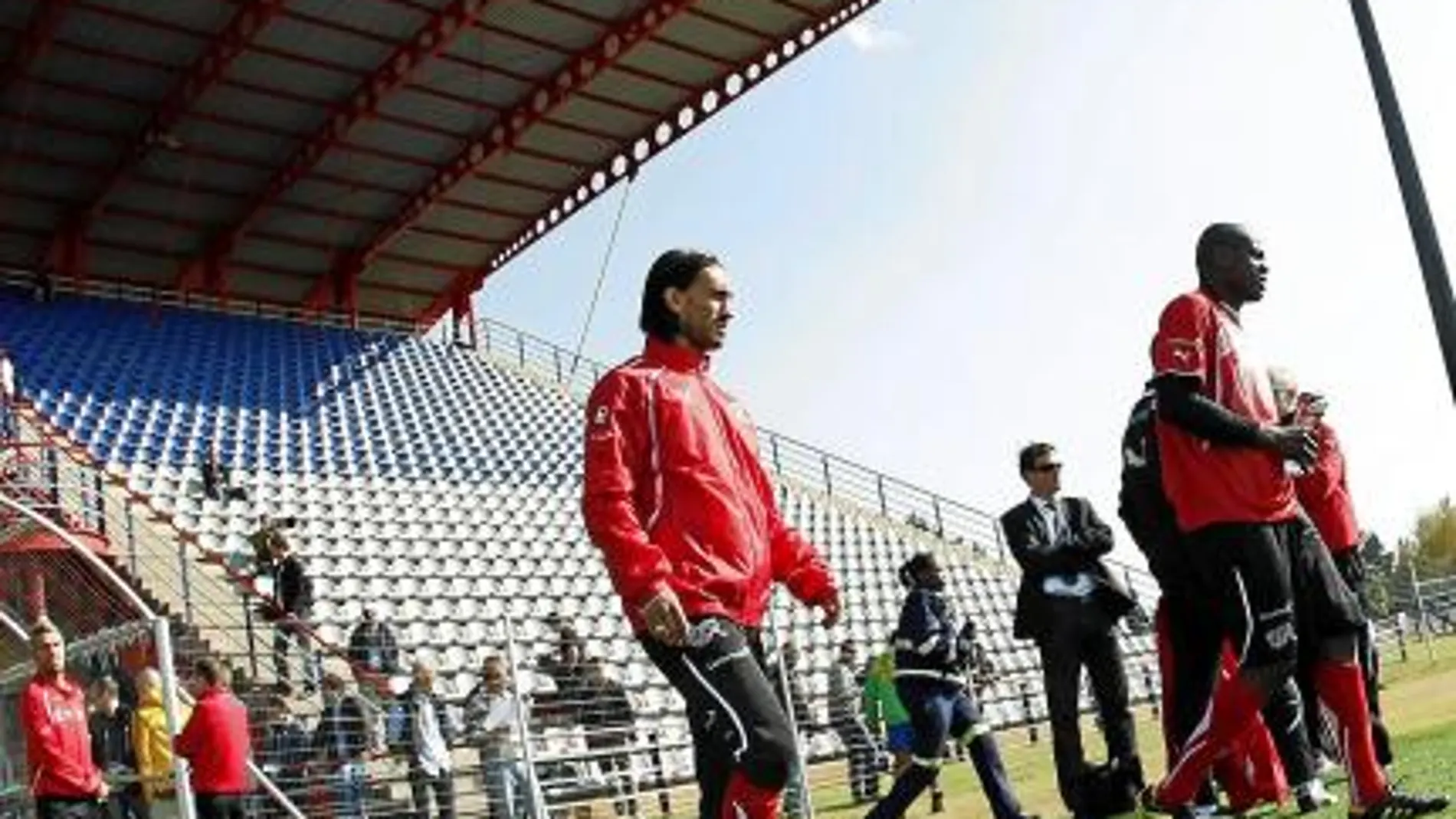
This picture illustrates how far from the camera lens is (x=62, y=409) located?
21281 millimetres

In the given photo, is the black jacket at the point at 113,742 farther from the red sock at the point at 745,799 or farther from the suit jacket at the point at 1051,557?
the red sock at the point at 745,799

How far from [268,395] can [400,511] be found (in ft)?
14.2

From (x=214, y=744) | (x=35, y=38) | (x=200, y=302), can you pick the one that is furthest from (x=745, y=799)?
(x=200, y=302)

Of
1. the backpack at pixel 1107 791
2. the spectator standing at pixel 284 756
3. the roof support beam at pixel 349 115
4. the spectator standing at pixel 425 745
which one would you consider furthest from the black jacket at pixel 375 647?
the roof support beam at pixel 349 115

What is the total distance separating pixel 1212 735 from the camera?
5.11 metres

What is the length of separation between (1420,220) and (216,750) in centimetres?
693

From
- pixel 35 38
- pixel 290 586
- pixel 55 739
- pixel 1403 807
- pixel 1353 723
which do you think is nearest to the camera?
pixel 1403 807

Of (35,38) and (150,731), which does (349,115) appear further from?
(150,731)

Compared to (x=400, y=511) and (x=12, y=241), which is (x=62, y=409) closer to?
(x=400, y=511)

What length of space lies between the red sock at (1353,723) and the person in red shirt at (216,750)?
613 centimetres

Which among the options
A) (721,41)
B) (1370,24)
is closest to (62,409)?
(721,41)

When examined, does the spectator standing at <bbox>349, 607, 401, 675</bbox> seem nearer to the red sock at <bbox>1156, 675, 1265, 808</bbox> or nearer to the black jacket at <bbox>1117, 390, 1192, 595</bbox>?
the black jacket at <bbox>1117, 390, 1192, 595</bbox>

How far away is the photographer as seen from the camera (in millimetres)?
13789

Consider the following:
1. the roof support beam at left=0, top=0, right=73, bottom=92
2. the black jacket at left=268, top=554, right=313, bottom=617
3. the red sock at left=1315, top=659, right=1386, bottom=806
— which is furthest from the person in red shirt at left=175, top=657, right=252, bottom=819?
the roof support beam at left=0, top=0, right=73, bottom=92
